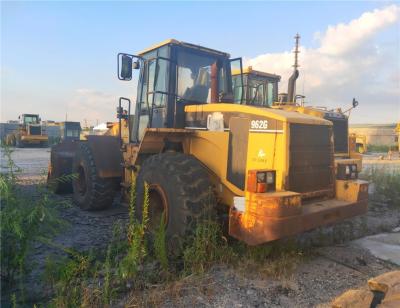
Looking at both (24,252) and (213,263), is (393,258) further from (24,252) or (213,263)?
(24,252)

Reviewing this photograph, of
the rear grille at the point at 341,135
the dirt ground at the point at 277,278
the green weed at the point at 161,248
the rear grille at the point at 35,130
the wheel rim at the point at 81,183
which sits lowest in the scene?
the dirt ground at the point at 277,278

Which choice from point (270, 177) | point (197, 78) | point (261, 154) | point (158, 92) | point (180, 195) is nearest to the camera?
point (270, 177)

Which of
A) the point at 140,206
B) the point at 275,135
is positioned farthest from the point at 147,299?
the point at 275,135

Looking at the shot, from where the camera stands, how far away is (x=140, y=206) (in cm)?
493

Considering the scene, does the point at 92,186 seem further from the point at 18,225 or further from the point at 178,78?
the point at 18,225

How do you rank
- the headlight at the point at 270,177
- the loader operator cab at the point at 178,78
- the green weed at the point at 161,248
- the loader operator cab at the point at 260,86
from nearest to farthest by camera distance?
the green weed at the point at 161,248, the headlight at the point at 270,177, the loader operator cab at the point at 178,78, the loader operator cab at the point at 260,86

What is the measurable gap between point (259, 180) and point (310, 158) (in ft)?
3.34

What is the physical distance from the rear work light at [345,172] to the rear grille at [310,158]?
26 cm

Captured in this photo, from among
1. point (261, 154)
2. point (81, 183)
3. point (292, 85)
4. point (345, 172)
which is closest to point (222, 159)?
point (261, 154)

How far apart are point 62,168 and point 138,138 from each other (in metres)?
3.23

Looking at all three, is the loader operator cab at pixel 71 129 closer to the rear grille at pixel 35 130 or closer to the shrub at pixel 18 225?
the rear grille at pixel 35 130

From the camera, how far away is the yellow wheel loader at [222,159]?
3.94m

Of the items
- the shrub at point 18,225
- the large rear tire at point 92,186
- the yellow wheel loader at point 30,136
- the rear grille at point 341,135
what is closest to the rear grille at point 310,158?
the shrub at point 18,225

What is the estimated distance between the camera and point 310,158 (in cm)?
457
